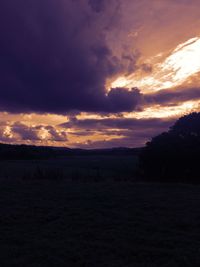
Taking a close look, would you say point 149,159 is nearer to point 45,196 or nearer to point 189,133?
point 189,133

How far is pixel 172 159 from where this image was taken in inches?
1380

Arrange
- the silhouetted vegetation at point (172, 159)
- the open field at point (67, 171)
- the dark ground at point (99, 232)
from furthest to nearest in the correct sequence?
the open field at point (67, 171)
the silhouetted vegetation at point (172, 159)
the dark ground at point (99, 232)

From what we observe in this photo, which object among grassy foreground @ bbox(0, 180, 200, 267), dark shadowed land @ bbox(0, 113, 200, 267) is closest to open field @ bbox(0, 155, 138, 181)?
dark shadowed land @ bbox(0, 113, 200, 267)

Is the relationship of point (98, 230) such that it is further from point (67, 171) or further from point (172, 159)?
point (67, 171)

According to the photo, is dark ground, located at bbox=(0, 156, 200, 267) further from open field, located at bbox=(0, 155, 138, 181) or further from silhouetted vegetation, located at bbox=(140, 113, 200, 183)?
silhouetted vegetation, located at bbox=(140, 113, 200, 183)

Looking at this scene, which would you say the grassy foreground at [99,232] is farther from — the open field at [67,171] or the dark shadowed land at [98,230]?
the open field at [67,171]

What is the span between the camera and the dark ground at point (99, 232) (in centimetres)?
901

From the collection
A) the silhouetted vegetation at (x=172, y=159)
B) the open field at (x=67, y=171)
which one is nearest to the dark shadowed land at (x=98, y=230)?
the open field at (x=67, y=171)

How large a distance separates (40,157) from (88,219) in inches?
3072

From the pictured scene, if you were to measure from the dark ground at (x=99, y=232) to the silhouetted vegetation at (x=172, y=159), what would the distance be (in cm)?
1542

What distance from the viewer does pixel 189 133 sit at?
128ft

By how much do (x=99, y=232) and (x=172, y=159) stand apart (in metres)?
24.6

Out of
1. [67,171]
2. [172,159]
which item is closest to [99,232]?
[172,159]

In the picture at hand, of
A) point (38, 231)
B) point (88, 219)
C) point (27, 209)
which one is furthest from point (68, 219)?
point (27, 209)
